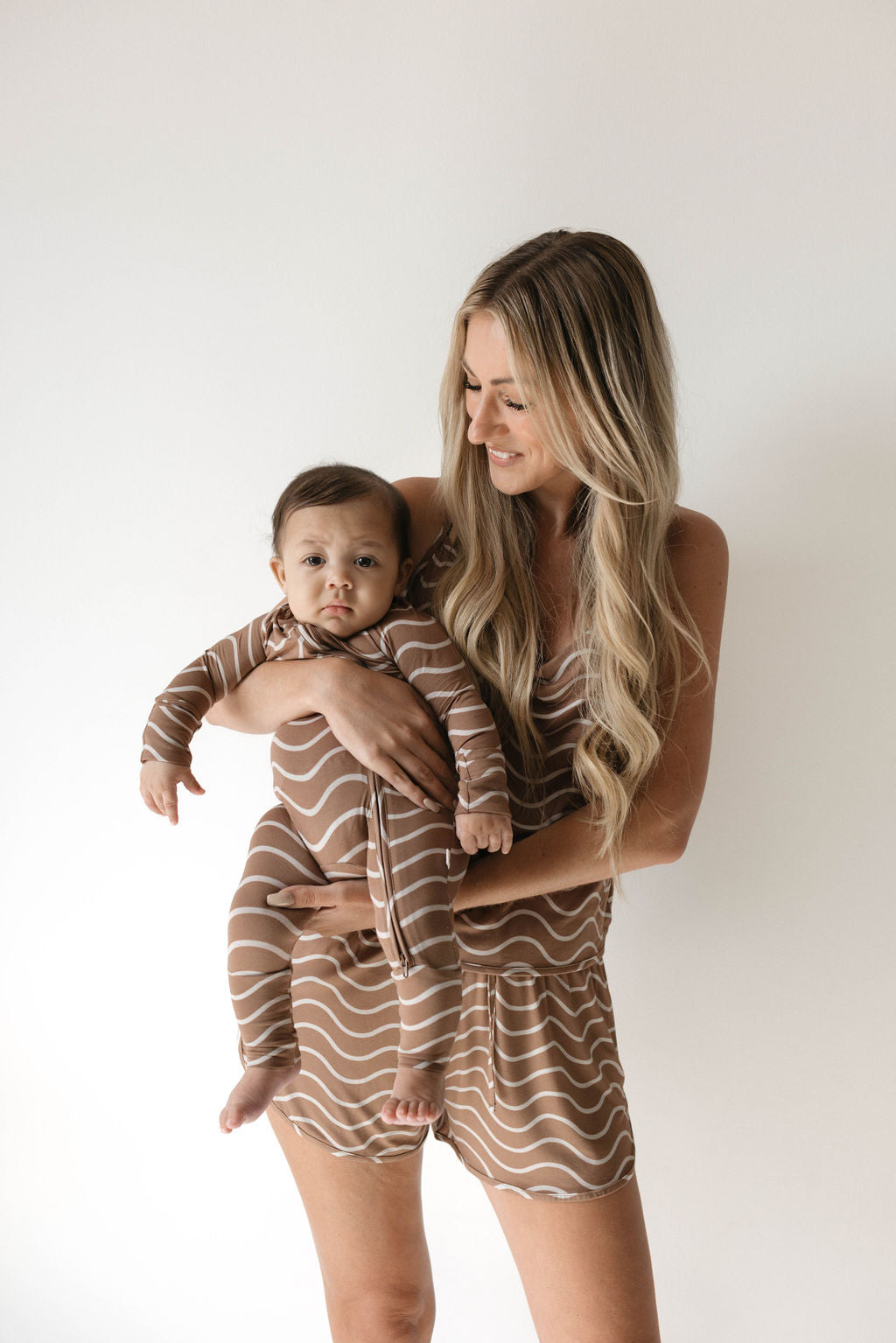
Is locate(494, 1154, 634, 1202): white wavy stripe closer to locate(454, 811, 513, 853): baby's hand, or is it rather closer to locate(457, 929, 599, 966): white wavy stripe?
locate(457, 929, 599, 966): white wavy stripe

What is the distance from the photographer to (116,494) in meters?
2.25

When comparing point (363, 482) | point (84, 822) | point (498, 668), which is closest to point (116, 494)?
point (84, 822)

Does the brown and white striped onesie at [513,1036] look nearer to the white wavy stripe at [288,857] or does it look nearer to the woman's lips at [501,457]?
the white wavy stripe at [288,857]

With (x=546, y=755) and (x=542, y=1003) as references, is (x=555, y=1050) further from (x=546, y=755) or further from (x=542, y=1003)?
(x=546, y=755)

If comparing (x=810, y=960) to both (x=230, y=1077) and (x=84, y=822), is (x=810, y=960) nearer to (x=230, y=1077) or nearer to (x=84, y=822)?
(x=230, y=1077)

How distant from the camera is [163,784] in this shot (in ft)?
5.20

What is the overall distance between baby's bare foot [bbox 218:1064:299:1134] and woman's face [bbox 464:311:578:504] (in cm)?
90

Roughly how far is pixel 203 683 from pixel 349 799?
1.11 ft

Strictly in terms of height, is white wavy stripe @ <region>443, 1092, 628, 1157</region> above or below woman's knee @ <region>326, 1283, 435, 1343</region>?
above

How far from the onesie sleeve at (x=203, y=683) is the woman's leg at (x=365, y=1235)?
633 millimetres

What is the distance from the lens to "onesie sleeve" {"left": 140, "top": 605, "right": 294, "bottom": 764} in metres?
1.59

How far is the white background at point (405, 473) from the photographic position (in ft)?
6.23

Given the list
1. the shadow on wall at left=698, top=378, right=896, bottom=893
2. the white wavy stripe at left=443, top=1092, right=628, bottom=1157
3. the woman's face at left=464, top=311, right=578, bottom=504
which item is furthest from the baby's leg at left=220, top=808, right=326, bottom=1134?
the shadow on wall at left=698, top=378, right=896, bottom=893

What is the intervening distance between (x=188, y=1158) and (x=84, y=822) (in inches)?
31.7
